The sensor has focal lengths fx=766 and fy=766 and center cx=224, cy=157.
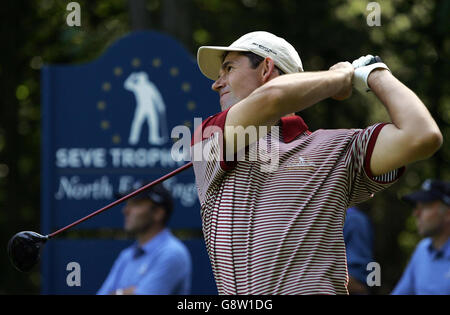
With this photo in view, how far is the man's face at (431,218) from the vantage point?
6.42m

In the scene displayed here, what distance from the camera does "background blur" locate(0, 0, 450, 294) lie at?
1193cm

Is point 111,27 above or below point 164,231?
above

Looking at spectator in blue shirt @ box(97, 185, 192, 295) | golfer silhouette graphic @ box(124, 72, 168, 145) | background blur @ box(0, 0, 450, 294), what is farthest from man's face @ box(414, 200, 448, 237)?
background blur @ box(0, 0, 450, 294)

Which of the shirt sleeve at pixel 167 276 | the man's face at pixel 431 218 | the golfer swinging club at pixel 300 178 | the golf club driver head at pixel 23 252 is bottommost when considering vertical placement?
the shirt sleeve at pixel 167 276

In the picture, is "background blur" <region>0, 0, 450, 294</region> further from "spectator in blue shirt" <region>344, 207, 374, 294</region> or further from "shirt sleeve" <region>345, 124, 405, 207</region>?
"shirt sleeve" <region>345, 124, 405, 207</region>

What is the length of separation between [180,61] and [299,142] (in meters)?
4.65

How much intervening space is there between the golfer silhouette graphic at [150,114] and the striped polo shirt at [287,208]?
14.4ft

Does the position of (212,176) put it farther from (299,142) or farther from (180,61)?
(180,61)

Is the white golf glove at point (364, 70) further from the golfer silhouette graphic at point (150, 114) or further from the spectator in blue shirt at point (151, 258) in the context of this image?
the golfer silhouette graphic at point (150, 114)

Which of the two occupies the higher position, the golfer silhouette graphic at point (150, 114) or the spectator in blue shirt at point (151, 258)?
the golfer silhouette graphic at point (150, 114)

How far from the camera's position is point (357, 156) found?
2.72m

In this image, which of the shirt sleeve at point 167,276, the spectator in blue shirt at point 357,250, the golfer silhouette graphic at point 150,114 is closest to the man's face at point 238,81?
the shirt sleeve at point 167,276

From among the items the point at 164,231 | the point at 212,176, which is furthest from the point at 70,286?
the point at 212,176
